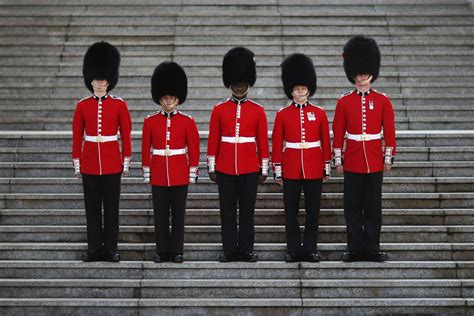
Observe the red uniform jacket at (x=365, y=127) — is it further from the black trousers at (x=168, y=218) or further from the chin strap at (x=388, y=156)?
the black trousers at (x=168, y=218)

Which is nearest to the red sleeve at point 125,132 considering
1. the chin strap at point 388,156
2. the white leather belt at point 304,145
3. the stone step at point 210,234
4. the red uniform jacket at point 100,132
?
the red uniform jacket at point 100,132

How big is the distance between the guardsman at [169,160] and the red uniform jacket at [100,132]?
0.77ft

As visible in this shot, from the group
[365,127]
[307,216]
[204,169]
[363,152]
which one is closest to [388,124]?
[365,127]

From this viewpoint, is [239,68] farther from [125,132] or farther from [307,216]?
[307,216]

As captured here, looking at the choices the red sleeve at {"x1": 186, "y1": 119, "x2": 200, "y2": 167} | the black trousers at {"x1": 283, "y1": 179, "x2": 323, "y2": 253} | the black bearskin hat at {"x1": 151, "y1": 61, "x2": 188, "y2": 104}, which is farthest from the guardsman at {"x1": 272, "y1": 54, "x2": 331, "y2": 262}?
the black bearskin hat at {"x1": 151, "y1": 61, "x2": 188, "y2": 104}

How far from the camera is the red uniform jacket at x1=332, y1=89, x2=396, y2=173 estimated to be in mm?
8547

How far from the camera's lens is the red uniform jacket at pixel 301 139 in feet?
28.0

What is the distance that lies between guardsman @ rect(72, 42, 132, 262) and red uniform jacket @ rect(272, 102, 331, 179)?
1.35 m

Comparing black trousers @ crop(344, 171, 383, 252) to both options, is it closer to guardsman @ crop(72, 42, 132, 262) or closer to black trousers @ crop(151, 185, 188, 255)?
black trousers @ crop(151, 185, 188, 255)

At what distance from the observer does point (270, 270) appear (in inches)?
332

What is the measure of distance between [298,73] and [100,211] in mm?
2144

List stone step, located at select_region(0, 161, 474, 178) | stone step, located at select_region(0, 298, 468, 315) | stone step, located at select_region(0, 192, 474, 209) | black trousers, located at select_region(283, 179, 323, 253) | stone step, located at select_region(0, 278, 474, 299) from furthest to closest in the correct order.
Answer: stone step, located at select_region(0, 161, 474, 178) → stone step, located at select_region(0, 192, 474, 209) → black trousers, located at select_region(283, 179, 323, 253) → stone step, located at select_region(0, 278, 474, 299) → stone step, located at select_region(0, 298, 468, 315)

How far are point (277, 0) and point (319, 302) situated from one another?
7773 mm

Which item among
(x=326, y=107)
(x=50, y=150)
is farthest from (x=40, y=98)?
(x=326, y=107)
